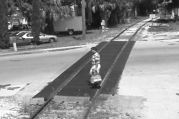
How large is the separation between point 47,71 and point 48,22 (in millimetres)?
19018

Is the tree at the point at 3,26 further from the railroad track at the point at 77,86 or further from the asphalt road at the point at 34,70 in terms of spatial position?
the railroad track at the point at 77,86

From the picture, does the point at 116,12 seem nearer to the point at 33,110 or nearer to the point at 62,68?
the point at 62,68

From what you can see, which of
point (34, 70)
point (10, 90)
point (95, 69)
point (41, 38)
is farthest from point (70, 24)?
point (95, 69)

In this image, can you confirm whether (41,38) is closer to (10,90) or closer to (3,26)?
(3,26)

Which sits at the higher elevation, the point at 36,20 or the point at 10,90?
the point at 36,20

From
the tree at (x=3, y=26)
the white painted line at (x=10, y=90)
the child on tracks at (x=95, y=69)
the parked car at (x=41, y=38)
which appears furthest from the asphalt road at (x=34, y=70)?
the parked car at (x=41, y=38)

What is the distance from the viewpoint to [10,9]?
2511cm

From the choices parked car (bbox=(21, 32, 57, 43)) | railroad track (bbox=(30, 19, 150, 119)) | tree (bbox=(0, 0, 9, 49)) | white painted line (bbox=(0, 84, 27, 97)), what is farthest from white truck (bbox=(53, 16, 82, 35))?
white painted line (bbox=(0, 84, 27, 97))

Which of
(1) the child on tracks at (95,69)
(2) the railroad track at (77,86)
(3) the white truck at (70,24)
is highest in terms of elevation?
A: (3) the white truck at (70,24)

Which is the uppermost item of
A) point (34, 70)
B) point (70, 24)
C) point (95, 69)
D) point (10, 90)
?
point (70, 24)

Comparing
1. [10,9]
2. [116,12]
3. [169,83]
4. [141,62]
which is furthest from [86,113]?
[116,12]

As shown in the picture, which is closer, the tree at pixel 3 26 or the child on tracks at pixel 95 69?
the child on tracks at pixel 95 69

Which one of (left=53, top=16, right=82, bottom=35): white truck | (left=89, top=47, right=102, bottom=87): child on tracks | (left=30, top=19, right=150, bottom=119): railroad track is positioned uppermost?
(left=53, top=16, right=82, bottom=35): white truck

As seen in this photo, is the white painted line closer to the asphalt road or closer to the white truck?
the asphalt road
